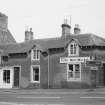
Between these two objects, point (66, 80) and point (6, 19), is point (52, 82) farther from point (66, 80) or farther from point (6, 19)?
point (6, 19)

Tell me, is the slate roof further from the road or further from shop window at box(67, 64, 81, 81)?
the road

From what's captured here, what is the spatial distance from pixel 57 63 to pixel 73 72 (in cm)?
238

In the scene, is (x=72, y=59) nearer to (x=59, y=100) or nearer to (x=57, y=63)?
(x=57, y=63)

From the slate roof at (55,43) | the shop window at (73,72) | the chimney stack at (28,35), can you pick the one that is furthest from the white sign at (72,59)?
the chimney stack at (28,35)

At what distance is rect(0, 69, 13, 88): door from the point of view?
30366mm

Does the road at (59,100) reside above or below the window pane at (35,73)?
below

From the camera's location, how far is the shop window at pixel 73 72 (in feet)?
84.8

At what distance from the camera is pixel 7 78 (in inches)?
1211

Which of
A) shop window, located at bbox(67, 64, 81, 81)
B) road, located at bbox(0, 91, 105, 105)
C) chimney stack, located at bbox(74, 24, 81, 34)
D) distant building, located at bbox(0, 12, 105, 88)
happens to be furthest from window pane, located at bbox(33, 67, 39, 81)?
road, located at bbox(0, 91, 105, 105)

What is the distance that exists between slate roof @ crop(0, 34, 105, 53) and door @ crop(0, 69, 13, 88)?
2.87 metres

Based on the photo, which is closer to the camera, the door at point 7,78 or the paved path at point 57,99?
the paved path at point 57,99

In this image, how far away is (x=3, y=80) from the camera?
31031mm

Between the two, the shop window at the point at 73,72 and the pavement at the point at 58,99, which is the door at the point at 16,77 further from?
the pavement at the point at 58,99

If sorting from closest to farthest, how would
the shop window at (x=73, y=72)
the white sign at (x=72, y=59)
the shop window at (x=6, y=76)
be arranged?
the white sign at (x=72, y=59) < the shop window at (x=73, y=72) < the shop window at (x=6, y=76)
